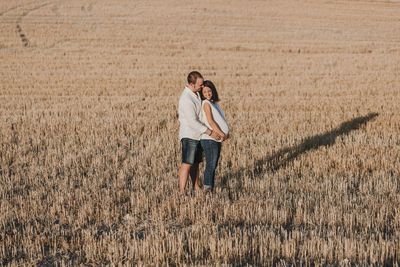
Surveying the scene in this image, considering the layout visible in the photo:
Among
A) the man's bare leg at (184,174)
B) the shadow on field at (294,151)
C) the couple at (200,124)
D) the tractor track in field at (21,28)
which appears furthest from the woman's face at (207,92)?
the tractor track in field at (21,28)

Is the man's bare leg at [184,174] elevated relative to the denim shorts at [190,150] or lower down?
lower down

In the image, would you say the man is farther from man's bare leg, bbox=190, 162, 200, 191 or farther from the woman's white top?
man's bare leg, bbox=190, 162, 200, 191

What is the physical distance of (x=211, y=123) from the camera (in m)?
5.35

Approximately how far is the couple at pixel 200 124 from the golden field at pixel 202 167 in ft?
1.57

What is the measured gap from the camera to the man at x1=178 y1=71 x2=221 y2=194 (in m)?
5.36

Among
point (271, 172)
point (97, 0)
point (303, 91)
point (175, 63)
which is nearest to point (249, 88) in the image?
point (303, 91)

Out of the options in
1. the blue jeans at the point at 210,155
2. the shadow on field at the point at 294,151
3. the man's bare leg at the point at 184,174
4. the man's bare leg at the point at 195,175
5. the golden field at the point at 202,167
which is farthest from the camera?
the shadow on field at the point at 294,151

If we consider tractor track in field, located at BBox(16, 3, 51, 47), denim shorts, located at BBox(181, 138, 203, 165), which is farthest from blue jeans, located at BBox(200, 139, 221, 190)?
tractor track in field, located at BBox(16, 3, 51, 47)

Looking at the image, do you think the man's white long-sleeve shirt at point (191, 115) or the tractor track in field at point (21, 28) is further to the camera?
the tractor track in field at point (21, 28)

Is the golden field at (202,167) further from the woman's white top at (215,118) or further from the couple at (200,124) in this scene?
the woman's white top at (215,118)

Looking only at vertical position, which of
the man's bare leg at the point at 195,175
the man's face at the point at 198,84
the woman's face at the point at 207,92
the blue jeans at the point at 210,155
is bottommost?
the man's bare leg at the point at 195,175

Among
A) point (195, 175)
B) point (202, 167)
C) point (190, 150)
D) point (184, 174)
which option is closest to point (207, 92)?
point (190, 150)

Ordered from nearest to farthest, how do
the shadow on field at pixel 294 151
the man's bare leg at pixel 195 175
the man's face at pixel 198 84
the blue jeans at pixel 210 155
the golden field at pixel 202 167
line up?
the golden field at pixel 202 167 < the man's face at pixel 198 84 < the blue jeans at pixel 210 155 < the man's bare leg at pixel 195 175 < the shadow on field at pixel 294 151

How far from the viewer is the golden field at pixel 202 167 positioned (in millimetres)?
4160
